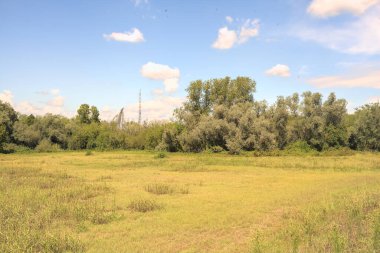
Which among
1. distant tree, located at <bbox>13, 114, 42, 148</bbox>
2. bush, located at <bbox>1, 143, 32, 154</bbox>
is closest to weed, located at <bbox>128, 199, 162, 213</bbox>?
bush, located at <bbox>1, 143, 32, 154</bbox>

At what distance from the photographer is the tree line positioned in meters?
56.0

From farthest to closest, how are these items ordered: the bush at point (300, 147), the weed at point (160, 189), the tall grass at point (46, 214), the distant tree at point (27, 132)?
the distant tree at point (27, 132), the bush at point (300, 147), the weed at point (160, 189), the tall grass at point (46, 214)

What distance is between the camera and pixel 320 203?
1462 centimetres

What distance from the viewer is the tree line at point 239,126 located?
56.0 m

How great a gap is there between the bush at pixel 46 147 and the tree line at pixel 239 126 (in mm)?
67

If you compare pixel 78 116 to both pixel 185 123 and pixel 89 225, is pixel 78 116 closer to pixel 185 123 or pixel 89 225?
pixel 185 123

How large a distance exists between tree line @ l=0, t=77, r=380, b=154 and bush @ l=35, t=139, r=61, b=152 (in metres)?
0.07

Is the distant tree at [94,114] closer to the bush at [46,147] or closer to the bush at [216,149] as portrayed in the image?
the bush at [46,147]

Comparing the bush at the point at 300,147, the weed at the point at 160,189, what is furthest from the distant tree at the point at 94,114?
the weed at the point at 160,189

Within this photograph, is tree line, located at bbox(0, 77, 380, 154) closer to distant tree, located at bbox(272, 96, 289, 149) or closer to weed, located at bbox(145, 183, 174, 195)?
distant tree, located at bbox(272, 96, 289, 149)

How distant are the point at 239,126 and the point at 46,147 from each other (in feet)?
114

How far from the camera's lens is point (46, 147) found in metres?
65.4

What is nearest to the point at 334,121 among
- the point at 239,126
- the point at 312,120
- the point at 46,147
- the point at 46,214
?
the point at 312,120

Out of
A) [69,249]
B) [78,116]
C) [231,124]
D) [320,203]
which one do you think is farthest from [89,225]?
[78,116]
